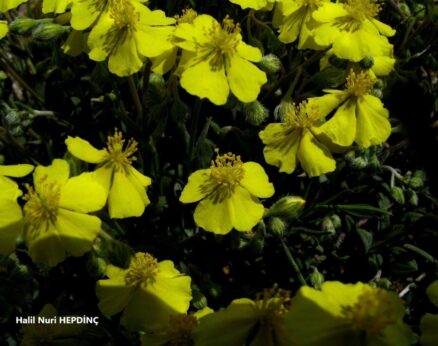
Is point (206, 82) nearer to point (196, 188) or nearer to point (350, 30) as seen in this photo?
point (196, 188)

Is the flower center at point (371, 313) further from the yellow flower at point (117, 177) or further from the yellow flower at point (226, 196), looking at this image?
the yellow flower at point (117, 177)

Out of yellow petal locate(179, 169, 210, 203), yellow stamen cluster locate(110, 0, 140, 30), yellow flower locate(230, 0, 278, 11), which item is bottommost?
yellow petal locate(179, 169, 210, 203)

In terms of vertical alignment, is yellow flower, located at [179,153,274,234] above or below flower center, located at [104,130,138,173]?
below

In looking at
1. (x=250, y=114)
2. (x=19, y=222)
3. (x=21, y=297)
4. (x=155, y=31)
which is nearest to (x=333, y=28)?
(x=250, y=114)

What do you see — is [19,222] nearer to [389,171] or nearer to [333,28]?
[333,28]

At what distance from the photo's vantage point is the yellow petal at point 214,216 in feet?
6.23

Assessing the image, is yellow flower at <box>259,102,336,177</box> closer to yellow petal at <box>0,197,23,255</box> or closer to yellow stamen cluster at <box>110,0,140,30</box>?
yellow stamen cluster at <box>110,0,140,30</box>

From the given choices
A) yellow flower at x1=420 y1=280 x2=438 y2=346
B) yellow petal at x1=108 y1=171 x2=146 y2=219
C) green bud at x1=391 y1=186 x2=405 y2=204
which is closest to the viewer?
yellow flower at x1=420 y1=280 x2=438 y2=346

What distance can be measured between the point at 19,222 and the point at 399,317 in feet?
3.59

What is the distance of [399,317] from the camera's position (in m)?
1.55

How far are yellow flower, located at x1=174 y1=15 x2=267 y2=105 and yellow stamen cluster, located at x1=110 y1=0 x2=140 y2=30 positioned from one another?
6.4 inches

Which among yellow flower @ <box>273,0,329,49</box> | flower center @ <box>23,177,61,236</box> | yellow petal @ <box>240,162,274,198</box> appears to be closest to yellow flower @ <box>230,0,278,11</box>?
yellow flower @ <box>273,0,329,49</box>

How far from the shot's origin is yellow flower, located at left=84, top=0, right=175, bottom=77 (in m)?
2.02

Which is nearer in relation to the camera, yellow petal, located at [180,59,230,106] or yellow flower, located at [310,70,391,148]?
yellow petal, located at [180,59,230,106]
